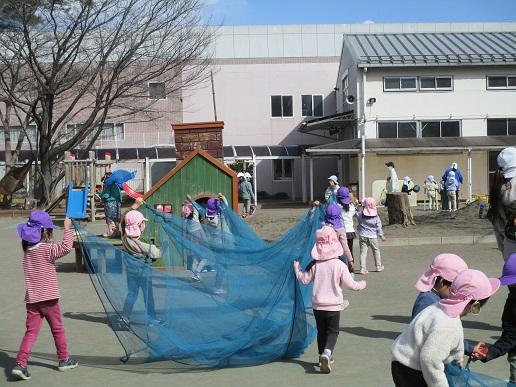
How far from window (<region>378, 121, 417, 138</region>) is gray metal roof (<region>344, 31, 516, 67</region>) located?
2750 millimetres

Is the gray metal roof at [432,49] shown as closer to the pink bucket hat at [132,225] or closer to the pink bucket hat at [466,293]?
the pink bucket hat at [132,225]

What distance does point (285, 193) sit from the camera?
146 ft

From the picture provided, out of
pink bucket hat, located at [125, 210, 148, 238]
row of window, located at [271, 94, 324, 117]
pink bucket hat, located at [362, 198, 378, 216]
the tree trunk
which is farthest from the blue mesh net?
row of window, located at [271, 94, 324, 117]

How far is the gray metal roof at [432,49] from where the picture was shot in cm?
3366

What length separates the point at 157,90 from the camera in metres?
37.1

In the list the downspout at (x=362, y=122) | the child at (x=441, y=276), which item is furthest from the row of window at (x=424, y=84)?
the child at (x=441, y=276)

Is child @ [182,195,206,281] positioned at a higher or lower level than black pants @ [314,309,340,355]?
higher

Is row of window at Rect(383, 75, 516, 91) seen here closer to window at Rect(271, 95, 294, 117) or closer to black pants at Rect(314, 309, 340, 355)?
window at Rect(271, 95, 294, 117)

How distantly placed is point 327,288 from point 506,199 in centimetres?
218

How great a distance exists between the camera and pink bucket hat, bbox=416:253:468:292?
4.27m

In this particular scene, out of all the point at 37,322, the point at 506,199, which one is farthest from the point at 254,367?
the point at 506,199

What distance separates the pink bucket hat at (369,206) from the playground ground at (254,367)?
1.11m

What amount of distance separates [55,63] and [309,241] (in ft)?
75.4

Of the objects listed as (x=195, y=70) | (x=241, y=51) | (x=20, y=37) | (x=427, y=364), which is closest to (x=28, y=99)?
(x=20, y=37)
